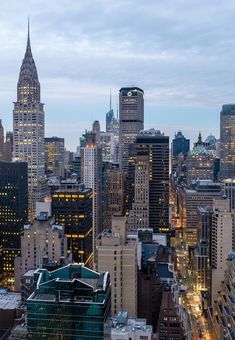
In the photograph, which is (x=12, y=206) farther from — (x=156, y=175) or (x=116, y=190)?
(x=116, y=190)

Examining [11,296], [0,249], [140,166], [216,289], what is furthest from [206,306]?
[140,166]

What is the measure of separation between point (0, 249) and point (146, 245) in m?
35.1

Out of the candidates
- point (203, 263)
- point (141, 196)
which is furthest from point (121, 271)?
point (141, 196)

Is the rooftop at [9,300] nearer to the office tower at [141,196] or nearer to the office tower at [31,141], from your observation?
the office tower at [31,141]

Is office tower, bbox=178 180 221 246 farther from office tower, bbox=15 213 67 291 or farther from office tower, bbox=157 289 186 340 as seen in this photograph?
office tower, bbox=157 289 186 340

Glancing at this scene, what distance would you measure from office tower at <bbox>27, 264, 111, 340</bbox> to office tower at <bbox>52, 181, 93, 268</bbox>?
6041cm

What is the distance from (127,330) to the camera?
4750 centimetres

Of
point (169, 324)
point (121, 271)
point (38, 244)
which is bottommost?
point (169, 324)

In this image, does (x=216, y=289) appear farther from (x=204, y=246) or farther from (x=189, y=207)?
(x=189, y=207)

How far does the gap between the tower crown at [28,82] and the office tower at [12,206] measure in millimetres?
29244

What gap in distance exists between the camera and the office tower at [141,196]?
12762 centimetres

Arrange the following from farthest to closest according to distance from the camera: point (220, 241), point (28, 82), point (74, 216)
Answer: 1. point (28, 82)
2. point (74, 216)
3. point (220, 241)

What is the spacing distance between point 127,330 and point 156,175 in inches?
3645

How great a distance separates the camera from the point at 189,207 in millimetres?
143375
